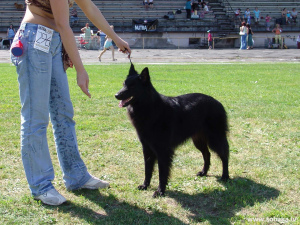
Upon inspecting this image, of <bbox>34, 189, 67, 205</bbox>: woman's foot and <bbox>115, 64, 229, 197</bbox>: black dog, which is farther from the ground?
<bbox>115, 64, 229, 197</bbox>: black dog

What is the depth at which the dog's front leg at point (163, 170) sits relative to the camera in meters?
3.49

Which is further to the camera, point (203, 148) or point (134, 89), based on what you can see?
point (203, 148)

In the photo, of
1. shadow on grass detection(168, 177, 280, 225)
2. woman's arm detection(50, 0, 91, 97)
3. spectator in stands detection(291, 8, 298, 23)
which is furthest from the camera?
spectator in stands detection(291, 8, 298, 23)

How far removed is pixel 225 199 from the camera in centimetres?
332

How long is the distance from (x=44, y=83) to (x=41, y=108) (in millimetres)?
224

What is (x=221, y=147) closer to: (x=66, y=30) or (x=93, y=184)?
(x=93, y=184)

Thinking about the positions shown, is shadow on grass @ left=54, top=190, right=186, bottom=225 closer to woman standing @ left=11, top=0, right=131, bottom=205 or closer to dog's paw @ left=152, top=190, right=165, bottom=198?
woman standing @ left=11, top=0, right=131, bottom=205

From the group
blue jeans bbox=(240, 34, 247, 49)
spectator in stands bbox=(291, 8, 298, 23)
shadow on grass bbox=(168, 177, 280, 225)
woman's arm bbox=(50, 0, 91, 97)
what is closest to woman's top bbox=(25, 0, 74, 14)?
woman's arm bbox=(50, 0, 91, 97)

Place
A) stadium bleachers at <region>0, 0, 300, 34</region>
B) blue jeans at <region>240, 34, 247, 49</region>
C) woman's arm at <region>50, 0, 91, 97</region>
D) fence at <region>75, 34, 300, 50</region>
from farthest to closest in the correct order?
stadium bleachers at <region>0, 0, 300, 34</region>, fence at <region>75, 34, 300, 50</region>, blue jeans at <region>240, 34, 247, 49</region>, woman's arm at <region>50, 0, 91, 97</region>

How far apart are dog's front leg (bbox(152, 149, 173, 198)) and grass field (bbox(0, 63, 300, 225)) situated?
0.11 metres

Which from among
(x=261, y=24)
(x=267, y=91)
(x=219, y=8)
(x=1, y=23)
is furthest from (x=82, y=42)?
(x=267, y=91)

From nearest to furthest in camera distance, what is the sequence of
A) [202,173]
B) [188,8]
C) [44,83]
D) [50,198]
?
[44,83] < [50,198] < [202,173] < [188,8]

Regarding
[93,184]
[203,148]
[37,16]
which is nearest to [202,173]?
[203,148]

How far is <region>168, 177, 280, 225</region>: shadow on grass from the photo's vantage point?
298 centimetres
